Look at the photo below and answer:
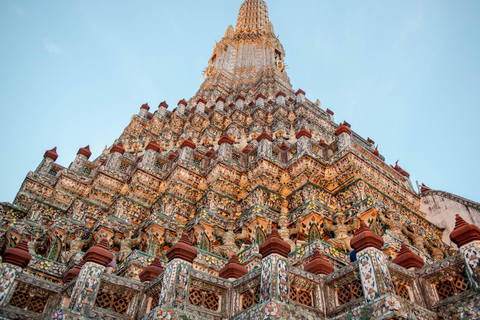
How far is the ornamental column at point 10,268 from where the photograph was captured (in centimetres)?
731

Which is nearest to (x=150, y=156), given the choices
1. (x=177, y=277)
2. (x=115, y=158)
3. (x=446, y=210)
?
(x=115, y=158)

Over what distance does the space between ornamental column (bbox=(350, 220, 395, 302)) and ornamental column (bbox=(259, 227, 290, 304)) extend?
1.37 m

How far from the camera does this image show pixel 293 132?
23.8 metres

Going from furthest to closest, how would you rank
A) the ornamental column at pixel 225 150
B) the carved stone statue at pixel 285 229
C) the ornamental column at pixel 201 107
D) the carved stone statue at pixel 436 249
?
the ornamental column at pixel 201 107 < the ornamental column at pixel 225 150 < the carved stone statue at pixel 436 249 < the carved stone statue at pixel 285 229

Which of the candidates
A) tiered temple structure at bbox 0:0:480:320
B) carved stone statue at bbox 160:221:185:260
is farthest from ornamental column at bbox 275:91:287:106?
carved stone statue at bbox 160:221:185:260

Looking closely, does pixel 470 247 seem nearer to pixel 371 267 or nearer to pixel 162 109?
pixel 371 267

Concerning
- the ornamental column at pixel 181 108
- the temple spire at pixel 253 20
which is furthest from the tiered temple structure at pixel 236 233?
the temple spire at pixel 253 20

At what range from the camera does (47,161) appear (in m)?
21.9

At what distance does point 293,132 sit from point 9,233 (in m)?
16.6

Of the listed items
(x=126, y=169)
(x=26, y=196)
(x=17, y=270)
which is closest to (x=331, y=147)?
(x=126, y=169)

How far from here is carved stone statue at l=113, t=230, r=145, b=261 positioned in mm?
12961

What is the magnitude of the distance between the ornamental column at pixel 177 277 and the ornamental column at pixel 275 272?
1.51 m

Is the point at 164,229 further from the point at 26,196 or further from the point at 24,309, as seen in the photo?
the point at 26,196

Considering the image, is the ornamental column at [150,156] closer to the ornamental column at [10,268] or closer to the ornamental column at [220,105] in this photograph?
the ornamental column at [220,105]
